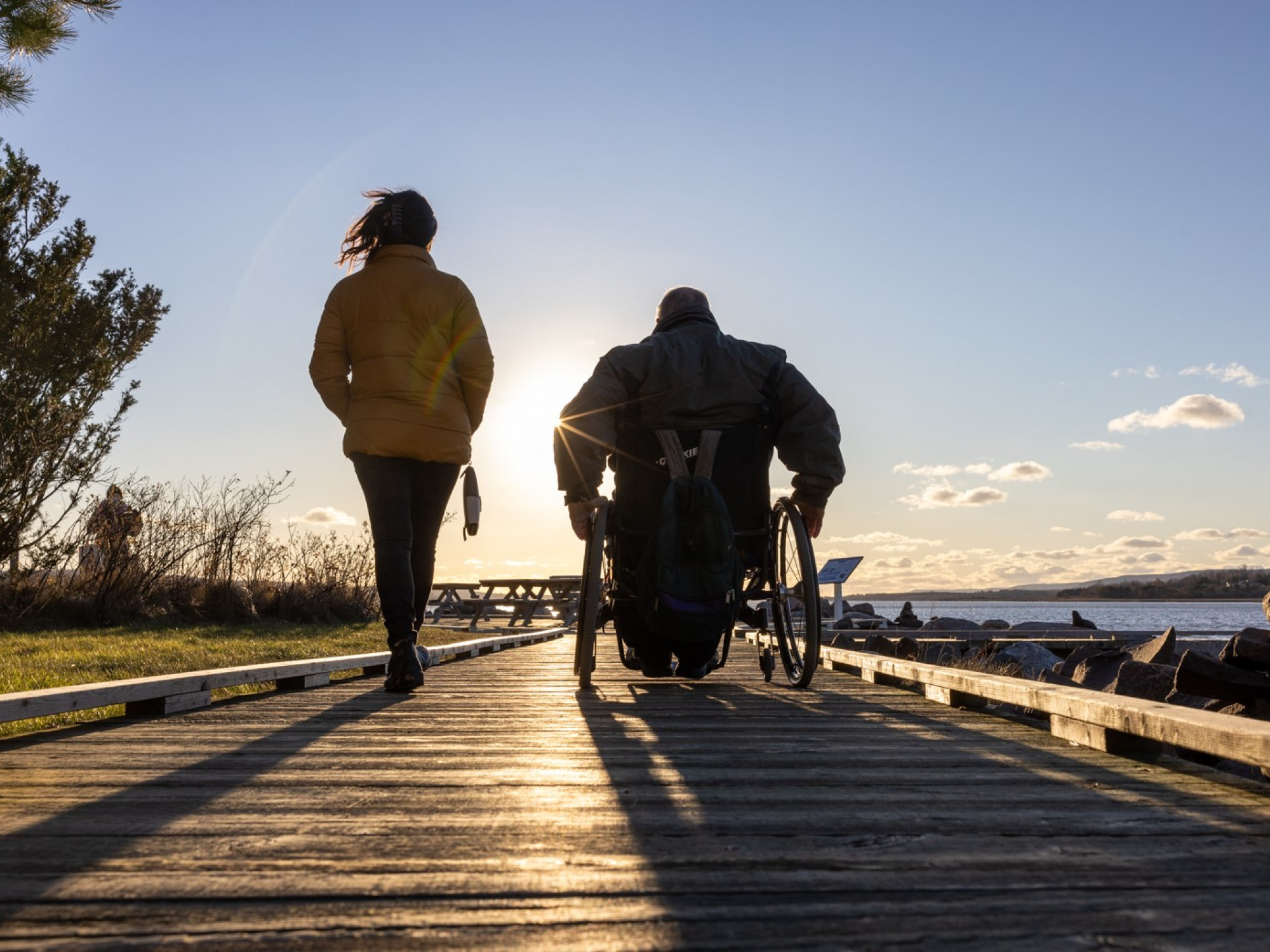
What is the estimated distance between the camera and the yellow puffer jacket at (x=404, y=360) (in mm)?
4059

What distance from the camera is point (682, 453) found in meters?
4.02

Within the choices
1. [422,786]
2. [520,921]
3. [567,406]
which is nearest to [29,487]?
[567,406]

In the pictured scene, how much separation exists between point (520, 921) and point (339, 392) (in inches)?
130

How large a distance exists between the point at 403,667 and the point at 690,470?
4.93 feet

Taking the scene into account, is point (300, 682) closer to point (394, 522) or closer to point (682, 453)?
point (394, 522)

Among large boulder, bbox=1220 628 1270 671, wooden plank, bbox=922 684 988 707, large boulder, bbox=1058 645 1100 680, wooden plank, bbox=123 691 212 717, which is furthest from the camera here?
large boulder, bbox=1058 645 1100 680

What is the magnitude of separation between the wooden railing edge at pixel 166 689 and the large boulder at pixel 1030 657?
7028 mm

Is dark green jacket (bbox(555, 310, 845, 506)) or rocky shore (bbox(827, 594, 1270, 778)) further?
rocky shore (bbox(827, 594, 1270, 778))

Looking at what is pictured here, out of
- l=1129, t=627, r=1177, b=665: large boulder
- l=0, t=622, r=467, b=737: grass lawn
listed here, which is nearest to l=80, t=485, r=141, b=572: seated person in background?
l=0, t=622, r=467, b=737: grass lawn

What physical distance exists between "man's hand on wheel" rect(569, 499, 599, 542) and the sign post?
11.7 meters

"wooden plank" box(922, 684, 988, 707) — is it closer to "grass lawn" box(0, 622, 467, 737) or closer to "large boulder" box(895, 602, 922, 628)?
"grass lawn" box(0, 622, 467, 737)

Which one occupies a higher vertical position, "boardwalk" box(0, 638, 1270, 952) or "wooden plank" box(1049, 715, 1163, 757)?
"wooden plank" box(1049, 715, 1163, 757)

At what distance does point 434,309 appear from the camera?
13.9ft

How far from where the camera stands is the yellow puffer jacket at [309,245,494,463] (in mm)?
4059
